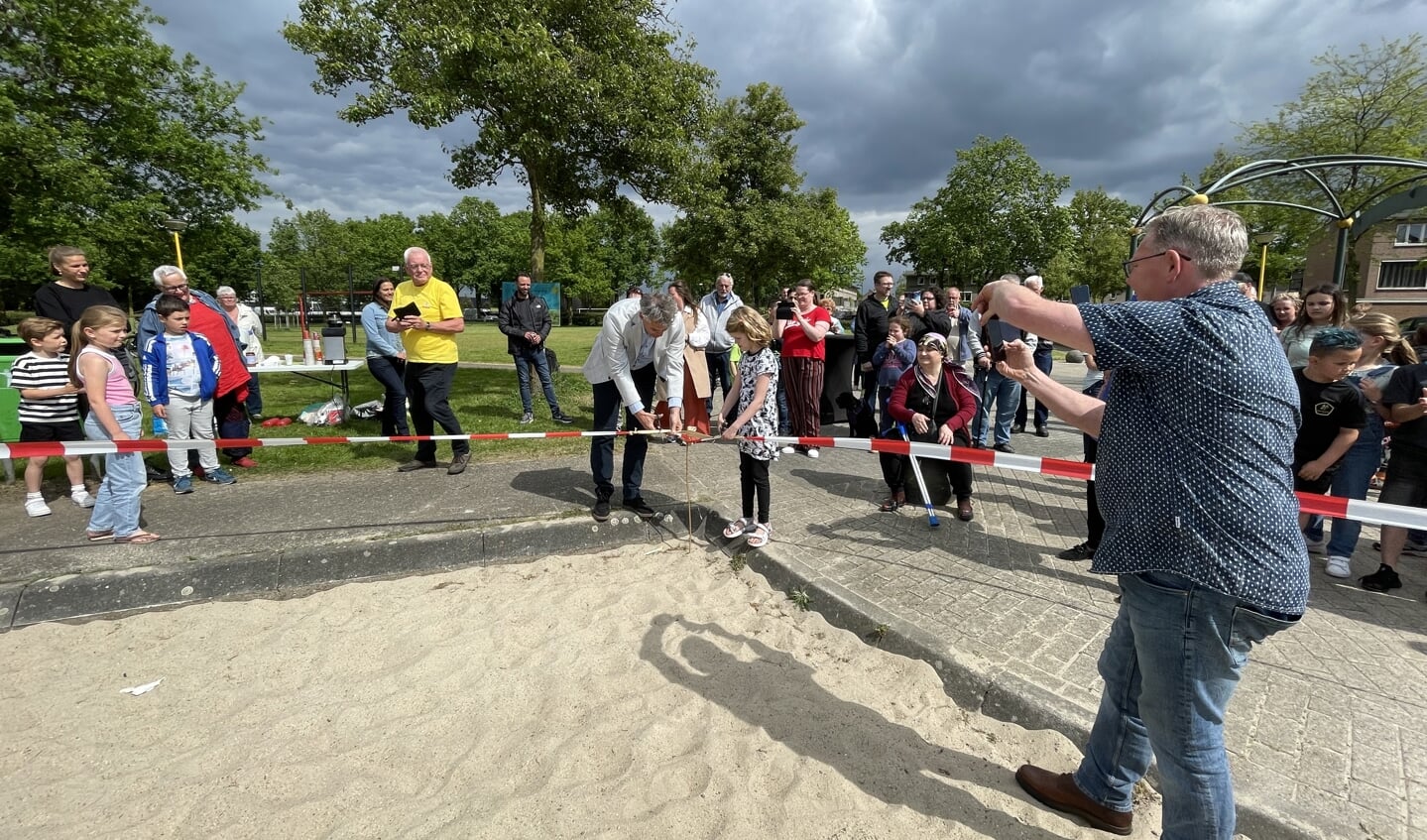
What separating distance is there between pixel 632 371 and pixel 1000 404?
500 centimetres

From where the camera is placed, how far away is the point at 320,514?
4.79 metres

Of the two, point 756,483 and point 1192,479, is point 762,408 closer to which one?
point 756,483

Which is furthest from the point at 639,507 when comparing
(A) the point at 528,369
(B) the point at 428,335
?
(A) the point at 528,369

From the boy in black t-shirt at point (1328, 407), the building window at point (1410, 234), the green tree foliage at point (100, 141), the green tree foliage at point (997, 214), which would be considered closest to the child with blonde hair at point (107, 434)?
the boy in black t-shirt at point (1328, 407)

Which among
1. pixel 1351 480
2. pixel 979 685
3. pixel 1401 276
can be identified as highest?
pixel 1401 276

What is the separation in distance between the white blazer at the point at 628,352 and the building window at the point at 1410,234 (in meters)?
57.1

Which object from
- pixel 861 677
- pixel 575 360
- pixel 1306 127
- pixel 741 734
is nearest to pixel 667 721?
pixel 741 734

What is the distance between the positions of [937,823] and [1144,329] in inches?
74.5

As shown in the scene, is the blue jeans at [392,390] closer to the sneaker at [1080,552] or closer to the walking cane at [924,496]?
the walking cane at [924,496]

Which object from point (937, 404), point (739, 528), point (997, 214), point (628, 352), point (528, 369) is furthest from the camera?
point (997, 214)

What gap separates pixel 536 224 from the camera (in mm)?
10383

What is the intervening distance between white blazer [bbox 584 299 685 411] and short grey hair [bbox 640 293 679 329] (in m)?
0.09

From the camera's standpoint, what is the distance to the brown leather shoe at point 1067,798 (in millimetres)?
2211

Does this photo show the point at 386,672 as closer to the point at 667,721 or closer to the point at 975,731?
the point at 667,721
